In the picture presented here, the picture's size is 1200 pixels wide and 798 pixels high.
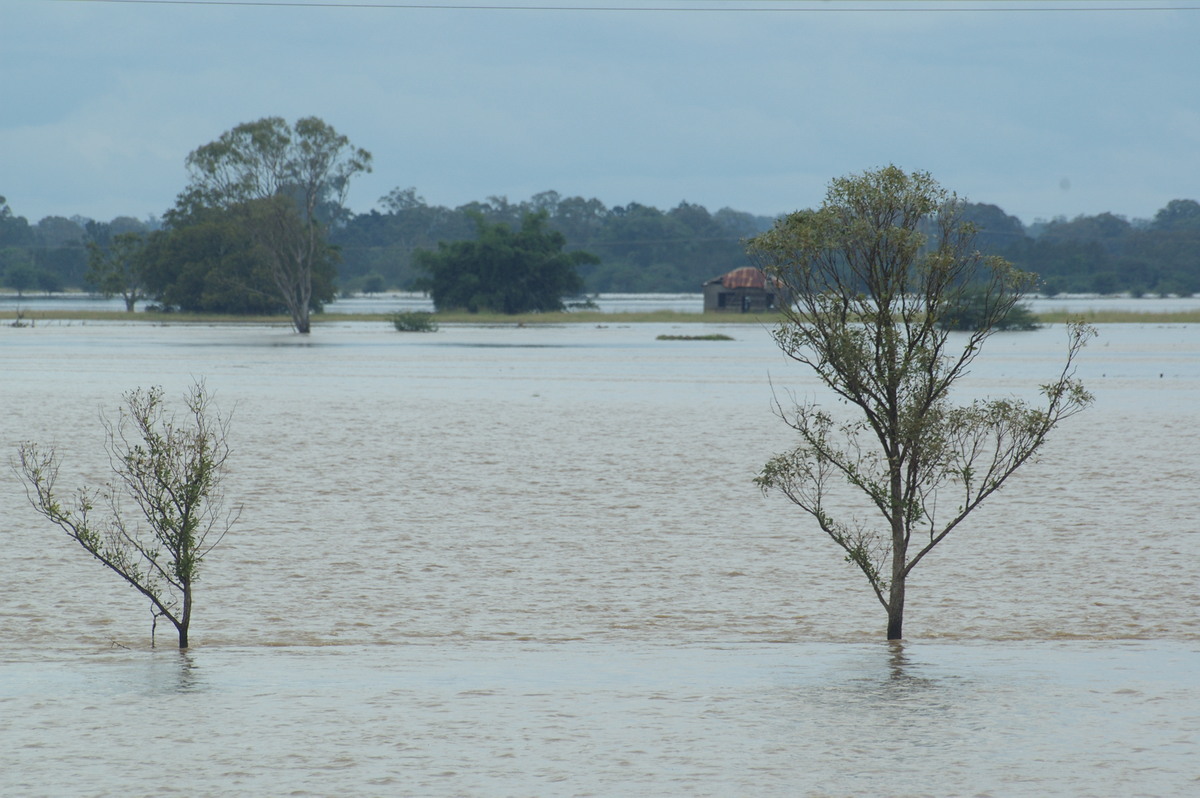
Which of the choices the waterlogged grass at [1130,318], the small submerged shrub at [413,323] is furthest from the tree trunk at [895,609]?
the waterlogged grass at [1130,318]

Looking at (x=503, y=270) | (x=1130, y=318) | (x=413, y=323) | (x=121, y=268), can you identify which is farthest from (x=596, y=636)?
(x=121, y=268)

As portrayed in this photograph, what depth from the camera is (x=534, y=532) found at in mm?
17969

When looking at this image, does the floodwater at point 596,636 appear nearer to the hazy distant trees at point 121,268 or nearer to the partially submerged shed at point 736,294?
the partially submerged shed at point 736,294

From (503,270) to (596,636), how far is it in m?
102

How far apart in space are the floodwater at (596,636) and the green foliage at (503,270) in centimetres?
8502

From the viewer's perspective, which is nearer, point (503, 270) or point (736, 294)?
point (503, 270)

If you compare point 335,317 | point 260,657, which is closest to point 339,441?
point 260,657

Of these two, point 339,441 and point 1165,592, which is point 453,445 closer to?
point 339,441

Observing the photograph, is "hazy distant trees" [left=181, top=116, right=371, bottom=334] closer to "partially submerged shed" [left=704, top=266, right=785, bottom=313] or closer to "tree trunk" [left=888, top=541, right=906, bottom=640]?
"partially submerged shed" [left=704, top=266, right=785, bottom=313]

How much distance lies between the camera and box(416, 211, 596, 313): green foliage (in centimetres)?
11331

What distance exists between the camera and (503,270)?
113 metres

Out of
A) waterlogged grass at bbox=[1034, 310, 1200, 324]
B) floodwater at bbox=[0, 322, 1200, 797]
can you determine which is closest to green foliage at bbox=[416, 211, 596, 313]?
waterlogged grass at bbox=[1034, 310, 1200, 324]

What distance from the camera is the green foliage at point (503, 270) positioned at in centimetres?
11331

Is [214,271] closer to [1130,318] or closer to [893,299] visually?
[1130,318]
